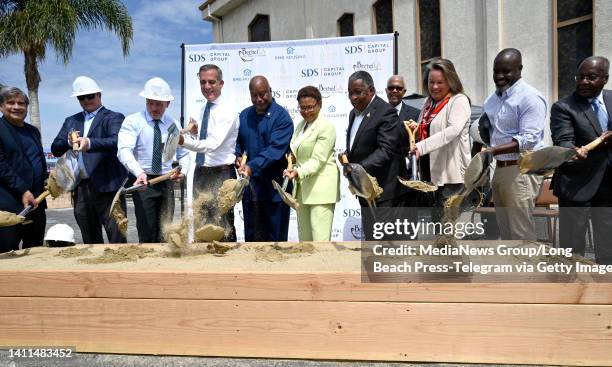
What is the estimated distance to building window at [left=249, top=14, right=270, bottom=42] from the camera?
45.3 feet

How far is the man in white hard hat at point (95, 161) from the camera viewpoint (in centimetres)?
353

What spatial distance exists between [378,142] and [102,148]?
2.08m

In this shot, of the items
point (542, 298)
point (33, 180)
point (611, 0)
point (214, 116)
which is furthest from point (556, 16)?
point (33, 180)

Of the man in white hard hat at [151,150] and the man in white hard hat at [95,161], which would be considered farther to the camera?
the man in white hard hat at [95,161]

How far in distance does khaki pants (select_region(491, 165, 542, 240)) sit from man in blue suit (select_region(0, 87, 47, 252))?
10.0 ft

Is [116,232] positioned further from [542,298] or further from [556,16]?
[556,16]

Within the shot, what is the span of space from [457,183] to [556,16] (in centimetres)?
590

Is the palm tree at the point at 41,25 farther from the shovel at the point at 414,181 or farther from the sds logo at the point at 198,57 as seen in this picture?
the shovel at the point at 414,181

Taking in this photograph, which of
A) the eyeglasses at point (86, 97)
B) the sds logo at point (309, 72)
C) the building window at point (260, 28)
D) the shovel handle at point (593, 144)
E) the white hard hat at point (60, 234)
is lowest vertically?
the white hard hat at point (60, 234)

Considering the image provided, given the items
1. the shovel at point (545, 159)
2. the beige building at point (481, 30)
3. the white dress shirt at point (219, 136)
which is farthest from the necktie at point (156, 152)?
the beige building at point (481, 30)

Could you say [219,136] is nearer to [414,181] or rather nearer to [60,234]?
[60,234]

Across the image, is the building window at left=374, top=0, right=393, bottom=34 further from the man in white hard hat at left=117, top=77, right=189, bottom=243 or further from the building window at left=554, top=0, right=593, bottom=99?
the man in white hard hat at left=117, top=77, right=189, bottom=243

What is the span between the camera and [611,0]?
657 cm

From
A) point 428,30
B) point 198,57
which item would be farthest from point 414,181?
point 428,30
